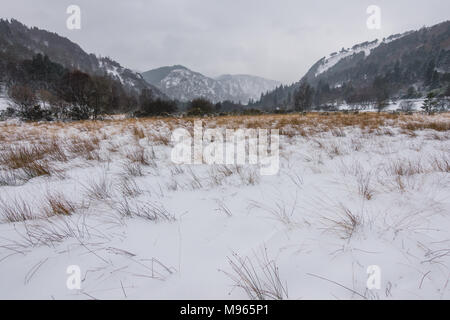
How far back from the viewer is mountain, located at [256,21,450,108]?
211 ft

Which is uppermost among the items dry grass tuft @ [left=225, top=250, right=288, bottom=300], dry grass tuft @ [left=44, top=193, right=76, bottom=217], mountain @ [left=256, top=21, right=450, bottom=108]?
mountain @ [left=256, top=21, right=450, bottom=108]

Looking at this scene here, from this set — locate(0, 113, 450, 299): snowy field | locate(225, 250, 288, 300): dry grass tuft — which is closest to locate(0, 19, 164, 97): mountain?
locate(0, 113, 450, 299): snowy field

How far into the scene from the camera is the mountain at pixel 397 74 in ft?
211

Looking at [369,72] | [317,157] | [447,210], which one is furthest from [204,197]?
[369,72]

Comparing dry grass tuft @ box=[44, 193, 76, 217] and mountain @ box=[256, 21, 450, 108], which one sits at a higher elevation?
mountain @ box=[256, 21, 450, 108]

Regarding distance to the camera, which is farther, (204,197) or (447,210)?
(204,197)

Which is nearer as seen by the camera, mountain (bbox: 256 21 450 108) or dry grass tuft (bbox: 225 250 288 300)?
dry grass tuft (bbox: 225 250 288 300)

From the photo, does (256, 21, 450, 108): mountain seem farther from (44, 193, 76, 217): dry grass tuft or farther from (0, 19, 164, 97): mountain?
(0, 19, 164, 97): mountain

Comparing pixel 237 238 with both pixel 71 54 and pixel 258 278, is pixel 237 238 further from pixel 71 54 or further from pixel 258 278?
pixel 71 54

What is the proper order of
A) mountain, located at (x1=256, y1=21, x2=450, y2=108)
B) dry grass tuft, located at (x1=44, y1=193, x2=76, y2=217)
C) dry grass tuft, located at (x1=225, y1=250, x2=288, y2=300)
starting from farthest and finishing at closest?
mountain, located at (x1=256, y1=21, x2=450, y2=108) < dry grass tuft, located at (x1=44, y1=193, x2=76, y2=217) < dry grass tuft, located at (x1=225, y1=250, x2=288, y2=300)

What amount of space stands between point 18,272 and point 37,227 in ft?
1.29

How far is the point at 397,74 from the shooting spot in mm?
77312
